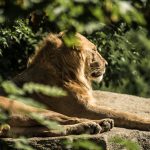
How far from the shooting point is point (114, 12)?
6.55 feet

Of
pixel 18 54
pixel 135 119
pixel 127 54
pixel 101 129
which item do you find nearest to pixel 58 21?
pixel 101 129

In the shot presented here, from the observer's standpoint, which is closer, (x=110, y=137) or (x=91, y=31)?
(x=91, y=31)

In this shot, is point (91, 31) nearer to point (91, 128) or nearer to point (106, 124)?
point (91, 128)

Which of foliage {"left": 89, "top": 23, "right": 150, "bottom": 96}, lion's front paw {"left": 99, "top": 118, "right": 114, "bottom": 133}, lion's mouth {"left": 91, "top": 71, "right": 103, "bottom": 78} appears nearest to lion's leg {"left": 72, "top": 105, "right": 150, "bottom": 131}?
lion's front paw {"left": 99, "top": 118, "right": 114, "bottom": 133}

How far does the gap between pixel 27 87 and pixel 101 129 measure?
3.67 metres

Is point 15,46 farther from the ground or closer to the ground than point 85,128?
farther from the ground

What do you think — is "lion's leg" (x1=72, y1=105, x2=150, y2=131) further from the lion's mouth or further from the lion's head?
the lion's mouth

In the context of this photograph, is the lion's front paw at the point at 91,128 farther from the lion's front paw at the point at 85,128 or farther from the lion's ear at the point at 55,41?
the lion's ear at the point at 55,41

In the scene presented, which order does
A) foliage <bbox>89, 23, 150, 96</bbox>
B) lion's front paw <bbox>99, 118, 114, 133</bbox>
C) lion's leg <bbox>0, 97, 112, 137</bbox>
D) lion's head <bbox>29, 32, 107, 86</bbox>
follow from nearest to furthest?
lion's leg <bbox>0, 97, 112, 137</bbox> → lion's front paw <bbox>99, 118, 114, 133</bbox> → lion's head <bbox>29, 32, 107, 86</bbox> → foliage <bbox>89, 23, 150, 96</bbox>

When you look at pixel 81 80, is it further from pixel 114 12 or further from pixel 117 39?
pixel 114 12

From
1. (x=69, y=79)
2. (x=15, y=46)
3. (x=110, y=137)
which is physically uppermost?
(x=15, y=46)

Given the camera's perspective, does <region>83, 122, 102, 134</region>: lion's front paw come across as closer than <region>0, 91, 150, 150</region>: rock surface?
No

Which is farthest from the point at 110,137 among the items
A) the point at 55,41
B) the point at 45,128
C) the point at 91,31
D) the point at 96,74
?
the point at 96,74

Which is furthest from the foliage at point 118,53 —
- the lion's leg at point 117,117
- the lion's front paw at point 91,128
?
the lion's front paw at point 91,128
